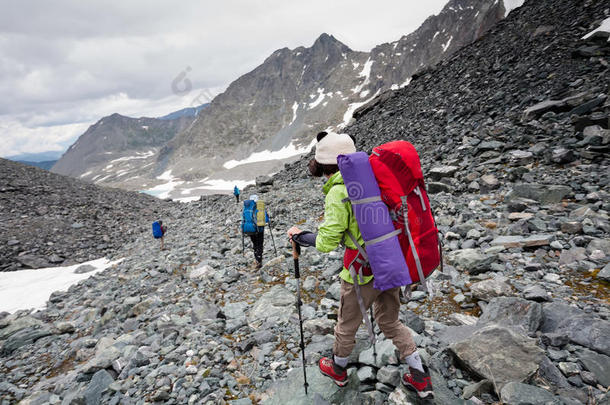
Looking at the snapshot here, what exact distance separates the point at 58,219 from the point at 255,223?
87.8ft

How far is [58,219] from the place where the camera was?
82.6 ft

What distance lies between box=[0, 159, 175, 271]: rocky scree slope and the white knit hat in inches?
890

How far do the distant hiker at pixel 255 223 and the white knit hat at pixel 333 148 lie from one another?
6010mm

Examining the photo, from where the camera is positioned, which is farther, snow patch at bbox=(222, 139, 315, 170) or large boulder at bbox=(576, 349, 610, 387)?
snow patch at bbox=(222, 139, 315, 170)

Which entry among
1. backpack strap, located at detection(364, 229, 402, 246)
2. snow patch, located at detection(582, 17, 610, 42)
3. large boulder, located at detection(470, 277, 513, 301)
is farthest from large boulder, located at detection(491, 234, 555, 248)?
snow patch, located at detection(582, 17, 610, 42)

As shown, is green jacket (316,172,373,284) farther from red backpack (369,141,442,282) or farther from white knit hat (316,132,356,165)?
red backpack (369,141,442,282)

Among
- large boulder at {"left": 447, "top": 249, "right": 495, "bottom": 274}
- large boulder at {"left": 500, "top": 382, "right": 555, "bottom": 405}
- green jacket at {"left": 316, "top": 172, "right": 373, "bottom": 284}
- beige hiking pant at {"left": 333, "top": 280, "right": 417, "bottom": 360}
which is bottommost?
large boulder at {"left": 500, "top": 382, "right": 555, "bottom": 405}

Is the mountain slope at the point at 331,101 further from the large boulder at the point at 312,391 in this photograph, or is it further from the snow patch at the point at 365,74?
the large boulder at the point at 312,391

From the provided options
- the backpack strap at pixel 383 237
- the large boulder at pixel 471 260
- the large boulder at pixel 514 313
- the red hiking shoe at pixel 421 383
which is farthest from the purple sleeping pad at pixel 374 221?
the large boulder at pixel 471 260

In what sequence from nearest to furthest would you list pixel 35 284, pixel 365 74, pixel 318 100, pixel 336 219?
1. pixel 336 219
2. pixel 35 284
3. pixel 365 74
4. pixel 318 100

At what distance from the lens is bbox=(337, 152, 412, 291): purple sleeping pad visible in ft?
8.90

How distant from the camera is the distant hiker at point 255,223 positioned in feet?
28.8

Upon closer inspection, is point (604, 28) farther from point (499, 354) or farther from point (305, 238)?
point (305, 238)

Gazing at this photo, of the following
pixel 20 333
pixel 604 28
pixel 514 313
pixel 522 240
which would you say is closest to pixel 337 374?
pixel 514 313
